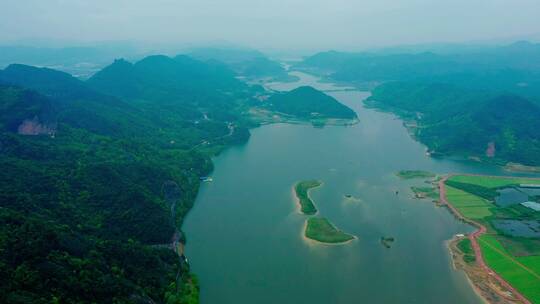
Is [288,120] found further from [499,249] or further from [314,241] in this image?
[499,249]

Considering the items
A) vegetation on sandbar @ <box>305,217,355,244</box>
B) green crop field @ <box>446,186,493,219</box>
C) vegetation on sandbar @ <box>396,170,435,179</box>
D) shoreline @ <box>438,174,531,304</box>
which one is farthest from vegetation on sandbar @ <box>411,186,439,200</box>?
vegetation on sandbar @ <box>305,217,355,244</box>

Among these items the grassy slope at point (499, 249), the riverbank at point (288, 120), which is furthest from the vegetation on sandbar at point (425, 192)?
the riverbank at point (288, 120)

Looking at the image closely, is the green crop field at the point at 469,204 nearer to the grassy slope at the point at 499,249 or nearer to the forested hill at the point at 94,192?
the grassy slope at the point at 499,249

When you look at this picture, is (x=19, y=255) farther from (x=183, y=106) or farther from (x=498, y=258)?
(x=183, y=106)

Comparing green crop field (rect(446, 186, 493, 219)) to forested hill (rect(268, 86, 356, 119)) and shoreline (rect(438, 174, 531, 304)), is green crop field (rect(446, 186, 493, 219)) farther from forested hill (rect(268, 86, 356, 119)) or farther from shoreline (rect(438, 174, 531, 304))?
forested hill (rect(268, 86, 356, 119))

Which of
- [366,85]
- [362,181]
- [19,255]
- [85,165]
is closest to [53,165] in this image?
[85,165]

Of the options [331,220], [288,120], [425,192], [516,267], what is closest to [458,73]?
[288,120]
